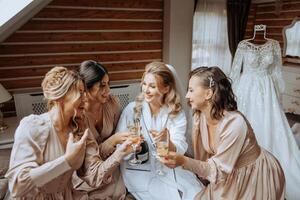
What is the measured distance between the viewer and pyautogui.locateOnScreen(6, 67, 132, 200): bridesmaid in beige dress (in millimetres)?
→ 1196

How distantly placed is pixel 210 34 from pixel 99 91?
8.04 feet

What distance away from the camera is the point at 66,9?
284 centimetres

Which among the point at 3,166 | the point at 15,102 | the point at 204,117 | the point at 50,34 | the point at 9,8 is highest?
the point at 9,8

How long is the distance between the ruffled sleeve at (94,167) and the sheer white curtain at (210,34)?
2440mm

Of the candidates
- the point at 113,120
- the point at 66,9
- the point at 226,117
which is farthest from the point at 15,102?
the point at 226,117

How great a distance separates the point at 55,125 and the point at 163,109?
0.88 meters

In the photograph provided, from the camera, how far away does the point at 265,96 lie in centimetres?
289

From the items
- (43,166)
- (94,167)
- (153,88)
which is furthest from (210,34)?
(43,166)

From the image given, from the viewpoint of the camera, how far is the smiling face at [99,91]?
1802mm

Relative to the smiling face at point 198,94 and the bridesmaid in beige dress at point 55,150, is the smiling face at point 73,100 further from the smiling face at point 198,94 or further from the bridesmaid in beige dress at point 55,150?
the smiling face at point 198,94

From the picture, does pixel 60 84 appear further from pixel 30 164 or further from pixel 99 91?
pixel 99 91

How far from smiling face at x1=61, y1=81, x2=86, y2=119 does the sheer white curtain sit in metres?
2.52

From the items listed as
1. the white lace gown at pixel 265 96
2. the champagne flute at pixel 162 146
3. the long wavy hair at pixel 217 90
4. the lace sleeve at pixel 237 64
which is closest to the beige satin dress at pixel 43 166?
the champagne flute at pixel 162 146

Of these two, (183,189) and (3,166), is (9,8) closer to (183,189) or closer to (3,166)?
(3,166)
